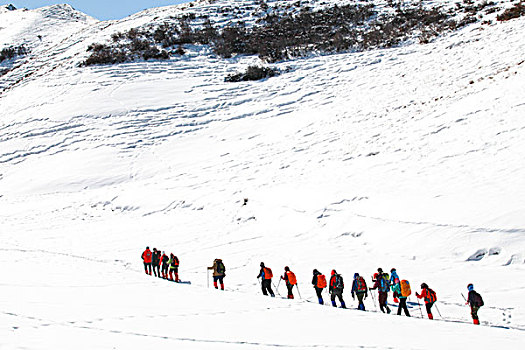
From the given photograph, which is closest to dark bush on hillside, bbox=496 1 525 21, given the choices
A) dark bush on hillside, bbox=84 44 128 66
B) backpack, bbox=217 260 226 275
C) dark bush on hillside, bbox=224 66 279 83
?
dark bush on hillside, bbox=224 66 279 83

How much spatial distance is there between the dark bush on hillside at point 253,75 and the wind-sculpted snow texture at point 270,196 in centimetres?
127

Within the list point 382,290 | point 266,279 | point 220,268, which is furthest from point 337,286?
point 220,268

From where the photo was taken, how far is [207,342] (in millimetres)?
5922

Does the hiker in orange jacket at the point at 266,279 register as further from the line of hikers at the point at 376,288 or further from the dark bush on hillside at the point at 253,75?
the dark bush on hillside at the point at 253,75

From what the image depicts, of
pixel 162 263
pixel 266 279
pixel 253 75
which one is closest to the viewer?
pixel 266 279

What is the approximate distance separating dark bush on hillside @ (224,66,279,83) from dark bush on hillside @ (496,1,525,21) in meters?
17.8

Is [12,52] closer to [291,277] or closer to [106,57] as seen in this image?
[106,57]

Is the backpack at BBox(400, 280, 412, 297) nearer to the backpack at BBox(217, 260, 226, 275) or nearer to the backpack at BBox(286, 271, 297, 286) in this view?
the backpack at BBox(286, 271, 297, 286)

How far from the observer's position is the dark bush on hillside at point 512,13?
3105 cm

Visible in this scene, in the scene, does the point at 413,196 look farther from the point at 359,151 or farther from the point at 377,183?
the point at 359,151

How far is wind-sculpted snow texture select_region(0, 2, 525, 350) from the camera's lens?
7.33m

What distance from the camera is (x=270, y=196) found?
16.8m

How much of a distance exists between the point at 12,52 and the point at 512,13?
54.2 m

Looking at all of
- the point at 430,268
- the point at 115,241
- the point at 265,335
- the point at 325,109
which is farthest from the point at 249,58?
the point at 265,335
